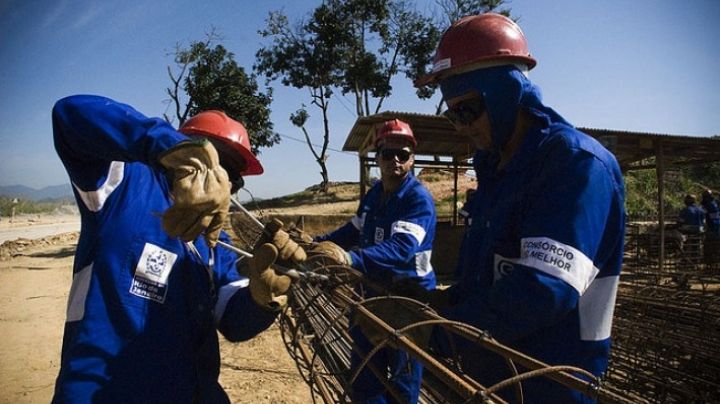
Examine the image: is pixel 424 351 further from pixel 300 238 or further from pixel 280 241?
pixel 300 238

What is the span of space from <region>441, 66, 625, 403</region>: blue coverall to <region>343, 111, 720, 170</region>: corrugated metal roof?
20.7 ft

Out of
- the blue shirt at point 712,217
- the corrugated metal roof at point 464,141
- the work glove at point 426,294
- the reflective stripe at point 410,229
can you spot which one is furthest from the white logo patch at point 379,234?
the blue shirt at point 712,217

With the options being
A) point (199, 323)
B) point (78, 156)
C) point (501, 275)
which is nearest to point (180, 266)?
point (199, 323)

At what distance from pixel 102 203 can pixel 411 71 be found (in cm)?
2397

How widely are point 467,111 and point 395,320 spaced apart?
2.72 ft

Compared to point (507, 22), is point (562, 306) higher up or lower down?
lower down

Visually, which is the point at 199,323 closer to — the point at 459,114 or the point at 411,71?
the point at 459,114

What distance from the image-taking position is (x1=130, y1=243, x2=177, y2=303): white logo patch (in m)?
1.45

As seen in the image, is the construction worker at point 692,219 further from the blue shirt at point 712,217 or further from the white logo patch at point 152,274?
the white logo patch at point 152,274

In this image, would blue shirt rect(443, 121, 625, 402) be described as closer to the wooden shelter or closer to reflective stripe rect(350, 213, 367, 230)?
reflective stripe rect(350, 213, 367, 230)

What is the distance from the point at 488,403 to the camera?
964mm

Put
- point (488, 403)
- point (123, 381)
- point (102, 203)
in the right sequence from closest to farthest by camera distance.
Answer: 1. point (488, 403)
2. point (123, 381)
3. point (102, 203)

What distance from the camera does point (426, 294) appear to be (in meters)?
1.94

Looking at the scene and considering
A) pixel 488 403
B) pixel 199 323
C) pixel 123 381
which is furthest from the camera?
pixel 199 323
